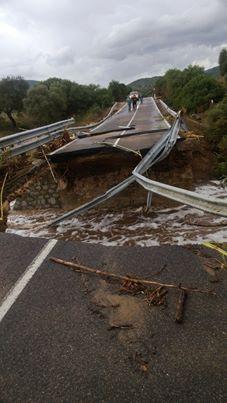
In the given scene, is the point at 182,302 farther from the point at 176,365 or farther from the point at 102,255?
the point at 102,255

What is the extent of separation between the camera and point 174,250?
201 inches

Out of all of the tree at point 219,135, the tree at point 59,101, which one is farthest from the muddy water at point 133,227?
the tree at point 59,101

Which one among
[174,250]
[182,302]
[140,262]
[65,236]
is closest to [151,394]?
[182,302]

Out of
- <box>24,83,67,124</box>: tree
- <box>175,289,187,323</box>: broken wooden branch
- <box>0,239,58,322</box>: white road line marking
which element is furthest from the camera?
<box>24,83,67,124</box>: tree

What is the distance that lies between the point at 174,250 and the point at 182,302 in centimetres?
131

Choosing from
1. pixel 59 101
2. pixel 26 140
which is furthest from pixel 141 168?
pixel 59 101

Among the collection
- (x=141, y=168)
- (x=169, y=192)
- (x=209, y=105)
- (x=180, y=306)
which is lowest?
(x=209, y=105)

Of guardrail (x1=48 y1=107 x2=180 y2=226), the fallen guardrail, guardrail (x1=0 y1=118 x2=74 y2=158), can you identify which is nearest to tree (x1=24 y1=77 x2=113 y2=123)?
guardrail (x1=0 y1=118 x2=74 y2=158)

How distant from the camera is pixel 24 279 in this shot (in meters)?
4.61

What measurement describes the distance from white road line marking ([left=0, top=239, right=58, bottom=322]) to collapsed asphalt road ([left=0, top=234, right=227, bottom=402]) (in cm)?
1

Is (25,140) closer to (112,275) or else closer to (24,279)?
(24,279)

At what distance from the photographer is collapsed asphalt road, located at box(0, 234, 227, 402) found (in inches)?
115

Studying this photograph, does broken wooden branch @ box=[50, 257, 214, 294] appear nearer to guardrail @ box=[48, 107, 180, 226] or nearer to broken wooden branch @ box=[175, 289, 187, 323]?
broken wooden branch @ box=[175, 289, 187, 323]

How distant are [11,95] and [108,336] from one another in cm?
6774
